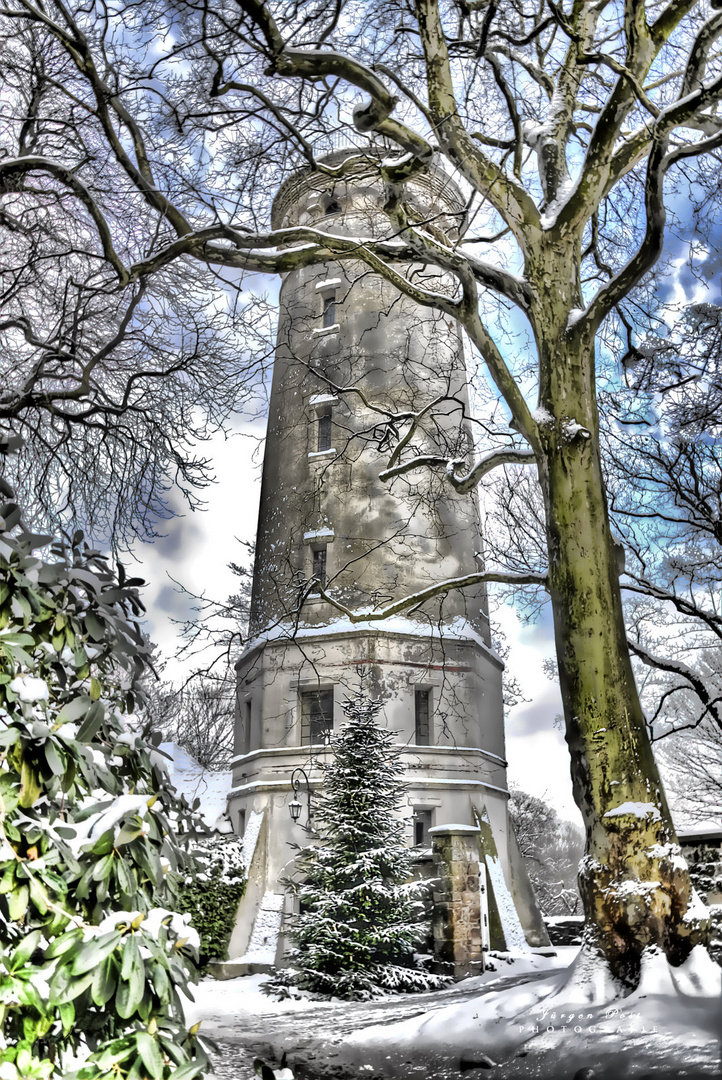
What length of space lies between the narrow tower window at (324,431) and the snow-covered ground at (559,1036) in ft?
58.6

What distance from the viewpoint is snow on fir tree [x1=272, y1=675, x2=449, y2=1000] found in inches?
546

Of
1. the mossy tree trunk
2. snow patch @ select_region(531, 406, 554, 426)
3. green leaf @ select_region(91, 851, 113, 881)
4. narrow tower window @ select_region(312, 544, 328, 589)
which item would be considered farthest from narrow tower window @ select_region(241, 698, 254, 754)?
green leaf @ select_region(91, 851, 113, 881)

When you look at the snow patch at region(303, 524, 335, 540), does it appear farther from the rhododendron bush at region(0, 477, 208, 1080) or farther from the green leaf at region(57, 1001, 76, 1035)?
the green leaf at region(57, 1001, 76, 1035)

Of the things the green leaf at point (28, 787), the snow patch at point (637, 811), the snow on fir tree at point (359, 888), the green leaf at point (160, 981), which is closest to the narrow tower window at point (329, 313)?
the snow on fir tree at point (359, 888)

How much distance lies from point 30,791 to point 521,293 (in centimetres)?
699

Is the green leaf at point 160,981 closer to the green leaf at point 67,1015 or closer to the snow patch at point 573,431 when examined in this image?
the green leaf at point 67,1015

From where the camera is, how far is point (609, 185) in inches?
326

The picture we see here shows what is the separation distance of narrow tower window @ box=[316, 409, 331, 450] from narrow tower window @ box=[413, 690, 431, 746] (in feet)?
24.4

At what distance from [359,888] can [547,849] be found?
30.5m

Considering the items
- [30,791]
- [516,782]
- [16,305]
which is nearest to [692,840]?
[30,791]

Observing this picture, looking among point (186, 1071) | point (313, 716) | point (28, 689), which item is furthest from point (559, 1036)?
point (313, 716)

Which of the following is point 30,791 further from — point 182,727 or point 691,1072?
point 182,727

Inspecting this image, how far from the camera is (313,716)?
916 inches

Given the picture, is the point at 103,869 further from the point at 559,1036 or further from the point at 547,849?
the point at 547,849
